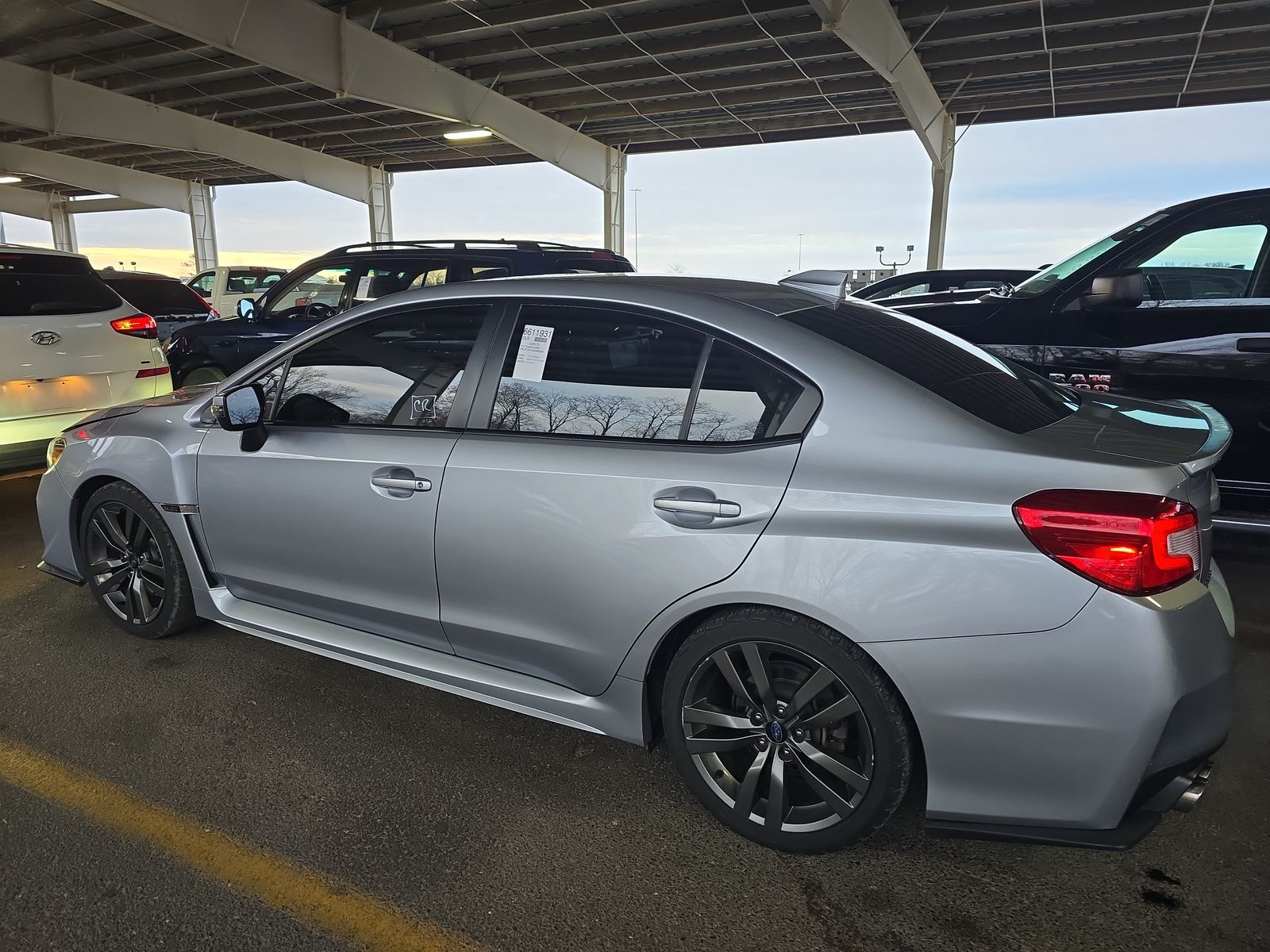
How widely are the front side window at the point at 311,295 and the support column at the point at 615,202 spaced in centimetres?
1606

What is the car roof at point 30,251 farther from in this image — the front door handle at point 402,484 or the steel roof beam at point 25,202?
the steel roof beam at point 25,202

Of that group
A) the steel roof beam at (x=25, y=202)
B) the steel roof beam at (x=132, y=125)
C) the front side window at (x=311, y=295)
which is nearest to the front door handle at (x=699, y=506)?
the front side window at (x=311, y=295)

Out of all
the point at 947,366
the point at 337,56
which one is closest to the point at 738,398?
the point at 947,366

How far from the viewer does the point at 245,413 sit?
3.07 metres

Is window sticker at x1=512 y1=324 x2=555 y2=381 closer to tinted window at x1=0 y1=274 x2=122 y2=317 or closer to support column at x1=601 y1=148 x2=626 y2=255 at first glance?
tinted window at x1=0 y1=274 x2=122 y2=317

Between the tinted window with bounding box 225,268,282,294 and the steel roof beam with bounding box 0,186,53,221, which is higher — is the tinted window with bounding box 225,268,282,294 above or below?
below

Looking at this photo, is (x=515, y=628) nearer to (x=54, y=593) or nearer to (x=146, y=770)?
(x=146, y=770)

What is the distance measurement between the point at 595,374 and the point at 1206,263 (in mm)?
3754

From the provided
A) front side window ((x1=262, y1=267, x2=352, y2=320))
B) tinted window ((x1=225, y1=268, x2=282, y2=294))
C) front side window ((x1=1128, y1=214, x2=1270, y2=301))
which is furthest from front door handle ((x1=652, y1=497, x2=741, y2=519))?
tinted window ((x1=225, y1=268, x2=282, y2=294))

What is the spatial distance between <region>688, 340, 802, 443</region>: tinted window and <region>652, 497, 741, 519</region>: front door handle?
0.63ft

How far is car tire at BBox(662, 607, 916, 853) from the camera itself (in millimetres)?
2141

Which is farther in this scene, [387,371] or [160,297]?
[160,297]

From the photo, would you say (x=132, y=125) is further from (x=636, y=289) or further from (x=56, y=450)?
(x=636, y=289)

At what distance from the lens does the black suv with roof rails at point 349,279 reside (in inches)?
264
